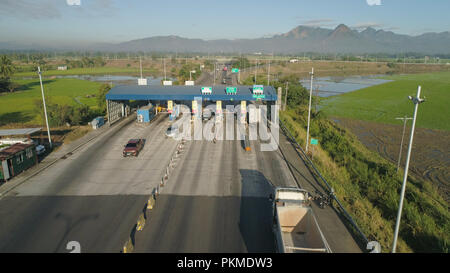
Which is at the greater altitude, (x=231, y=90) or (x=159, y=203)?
(x=231, y=90)

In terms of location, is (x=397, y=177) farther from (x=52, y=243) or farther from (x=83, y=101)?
(x=83, y=101)

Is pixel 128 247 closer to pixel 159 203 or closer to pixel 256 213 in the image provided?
pixel 159 203

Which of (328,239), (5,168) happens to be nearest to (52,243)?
(5,168)

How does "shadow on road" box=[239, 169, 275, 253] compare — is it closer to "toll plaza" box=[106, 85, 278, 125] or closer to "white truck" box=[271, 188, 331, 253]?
"white truck" box=[271, 188, 331, 253]

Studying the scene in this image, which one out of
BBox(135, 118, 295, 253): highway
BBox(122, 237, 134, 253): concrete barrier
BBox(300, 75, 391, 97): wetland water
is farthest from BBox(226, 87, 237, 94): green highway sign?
BBox(300, 75, 391, 97): wetland water

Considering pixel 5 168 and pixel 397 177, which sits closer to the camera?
pixel 5 168

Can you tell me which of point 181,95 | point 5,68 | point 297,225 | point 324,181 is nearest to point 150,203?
point 297,225
